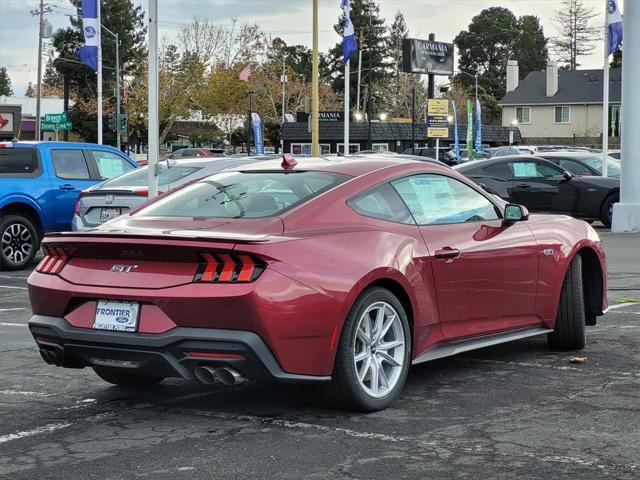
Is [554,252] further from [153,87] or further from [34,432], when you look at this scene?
[153,87]

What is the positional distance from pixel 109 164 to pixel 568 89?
80.8 m

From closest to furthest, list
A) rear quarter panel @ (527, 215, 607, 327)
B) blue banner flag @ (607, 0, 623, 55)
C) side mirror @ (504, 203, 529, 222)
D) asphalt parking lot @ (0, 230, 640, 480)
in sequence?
asphalt parking lot @ (0, 230, 640, 480)
side mirror @ (504, 203, 529, 222)
rear quarter panel @ (527, 215, 607, 327)
blue banner flag @ (607, 0, 623, 55)

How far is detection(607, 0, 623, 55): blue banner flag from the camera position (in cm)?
2691

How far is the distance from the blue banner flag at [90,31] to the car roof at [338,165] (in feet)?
84.1

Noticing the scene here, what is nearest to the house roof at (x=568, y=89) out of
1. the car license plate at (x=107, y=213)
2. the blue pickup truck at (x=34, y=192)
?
the blue pickup truck at (x=34, y=192)

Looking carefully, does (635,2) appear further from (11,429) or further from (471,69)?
(471,69)

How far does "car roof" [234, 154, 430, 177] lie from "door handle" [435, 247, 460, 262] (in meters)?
0.66

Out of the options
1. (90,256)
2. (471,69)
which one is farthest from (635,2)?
(471,69)

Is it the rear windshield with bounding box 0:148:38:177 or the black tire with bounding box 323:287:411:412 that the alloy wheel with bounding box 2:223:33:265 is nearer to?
the rear windshield with bounding box 0:148:38:177

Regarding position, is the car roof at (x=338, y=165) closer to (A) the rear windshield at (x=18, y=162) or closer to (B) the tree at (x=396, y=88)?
(A) the rear windshield at (x=18, y=162)

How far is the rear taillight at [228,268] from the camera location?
5.21 m

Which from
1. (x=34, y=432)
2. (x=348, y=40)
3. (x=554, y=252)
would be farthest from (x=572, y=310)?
(x=348, y=40)

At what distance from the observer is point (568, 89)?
300 ft

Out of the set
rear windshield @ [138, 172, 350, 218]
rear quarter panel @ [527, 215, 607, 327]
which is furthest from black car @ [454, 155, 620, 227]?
rear windshield @ [138, 172, 350, 218]
